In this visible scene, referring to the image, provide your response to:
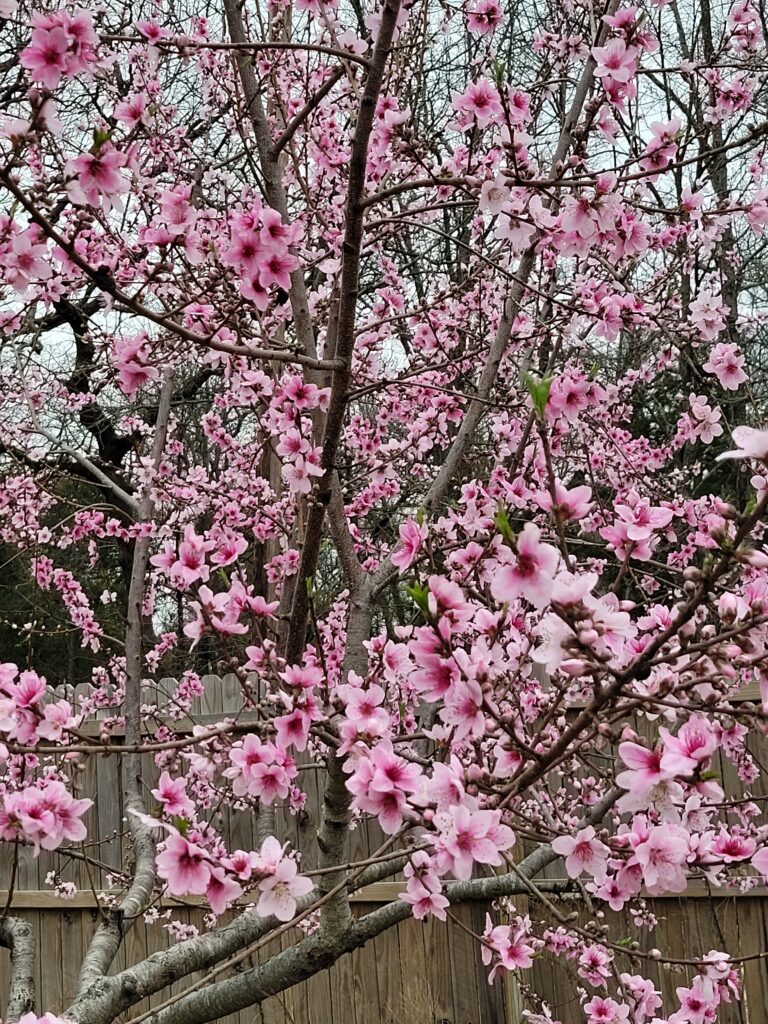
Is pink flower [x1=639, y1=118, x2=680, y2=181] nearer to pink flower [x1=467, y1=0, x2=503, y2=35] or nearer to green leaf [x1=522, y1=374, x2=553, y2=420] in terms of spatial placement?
pink flower [x1=467, y1=0, x2=503, y2=35]

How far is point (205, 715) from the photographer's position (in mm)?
4934

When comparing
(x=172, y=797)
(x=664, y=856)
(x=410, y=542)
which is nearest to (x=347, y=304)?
(x=410, y=542)

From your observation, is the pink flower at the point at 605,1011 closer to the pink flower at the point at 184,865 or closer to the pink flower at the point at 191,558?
the pink flower at the point at 184,865

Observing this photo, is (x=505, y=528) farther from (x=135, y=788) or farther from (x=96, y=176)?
(x=135, y=788)

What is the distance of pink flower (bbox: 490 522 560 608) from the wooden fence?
2.60 metres

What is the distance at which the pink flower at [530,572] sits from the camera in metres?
1.15

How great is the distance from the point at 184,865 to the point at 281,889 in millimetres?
153

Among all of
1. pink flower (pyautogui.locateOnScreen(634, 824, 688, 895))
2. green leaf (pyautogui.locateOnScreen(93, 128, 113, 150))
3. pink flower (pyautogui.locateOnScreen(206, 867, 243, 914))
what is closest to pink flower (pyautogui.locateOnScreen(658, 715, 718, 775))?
pink flower (pyautogui.locateOnScreen(634, 824, 688, 895))

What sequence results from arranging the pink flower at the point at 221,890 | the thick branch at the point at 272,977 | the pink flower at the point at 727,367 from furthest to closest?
the pink flower at the point at 727,367 → the thick branch at the point at 272,977 → the pink flower at the point at 221,890

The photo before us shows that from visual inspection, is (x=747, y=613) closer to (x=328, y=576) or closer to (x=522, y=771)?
(x=522, y=771)

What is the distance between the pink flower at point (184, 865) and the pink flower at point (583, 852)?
0.55m

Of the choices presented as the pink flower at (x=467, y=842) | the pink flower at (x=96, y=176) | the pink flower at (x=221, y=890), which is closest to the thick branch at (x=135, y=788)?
the pink flower at (x=221, y=890)

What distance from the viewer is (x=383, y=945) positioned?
13.9 ft

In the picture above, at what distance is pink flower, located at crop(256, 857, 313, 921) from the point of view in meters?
1.34
